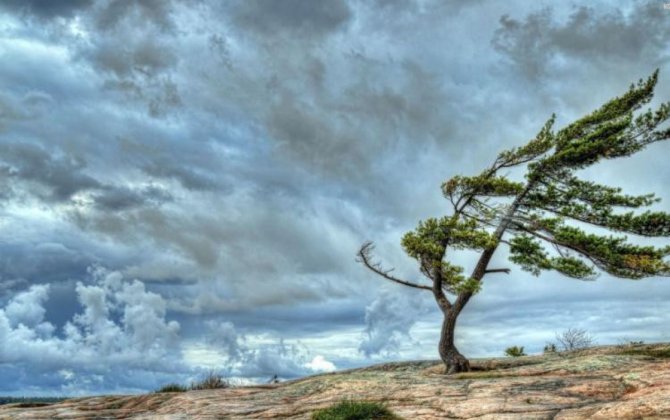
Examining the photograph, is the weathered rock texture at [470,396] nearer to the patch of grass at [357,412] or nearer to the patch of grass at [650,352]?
the patch of grass at [650,352]

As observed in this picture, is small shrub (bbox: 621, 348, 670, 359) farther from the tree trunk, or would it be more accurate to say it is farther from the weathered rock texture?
the tree trunk

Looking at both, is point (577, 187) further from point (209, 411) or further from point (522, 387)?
point (209, 411)

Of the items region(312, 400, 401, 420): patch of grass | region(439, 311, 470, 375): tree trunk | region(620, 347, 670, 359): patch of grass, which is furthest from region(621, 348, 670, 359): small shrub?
region(312, 400, 401, 420): patch of grass

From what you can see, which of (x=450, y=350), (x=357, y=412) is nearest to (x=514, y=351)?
(x=450, y=350)

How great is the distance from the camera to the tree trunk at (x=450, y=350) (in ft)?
87.6

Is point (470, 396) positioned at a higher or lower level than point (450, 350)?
lower

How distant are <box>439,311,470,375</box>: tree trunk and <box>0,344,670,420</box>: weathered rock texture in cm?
99

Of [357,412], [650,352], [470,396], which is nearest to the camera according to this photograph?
[357,412]

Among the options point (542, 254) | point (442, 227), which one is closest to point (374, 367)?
point (442, 227)

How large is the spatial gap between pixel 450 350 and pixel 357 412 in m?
12.3

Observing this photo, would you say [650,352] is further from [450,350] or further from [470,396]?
[470,396]

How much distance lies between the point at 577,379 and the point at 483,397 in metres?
3.93

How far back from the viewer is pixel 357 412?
15891 mm

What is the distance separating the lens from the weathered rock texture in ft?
48.8
